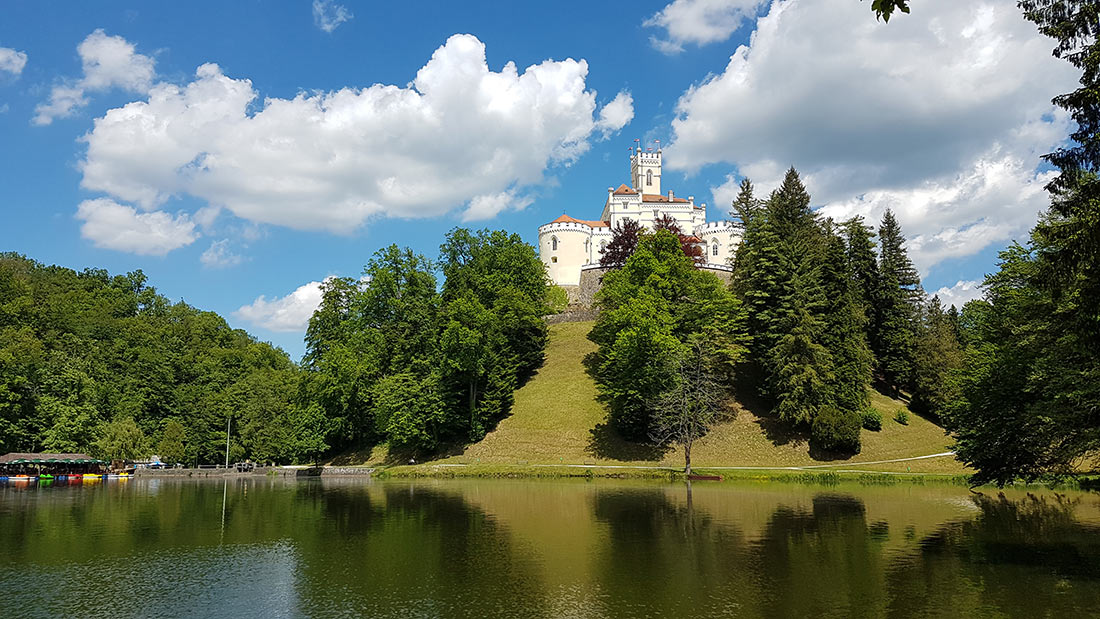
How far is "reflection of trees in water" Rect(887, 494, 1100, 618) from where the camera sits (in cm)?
1272

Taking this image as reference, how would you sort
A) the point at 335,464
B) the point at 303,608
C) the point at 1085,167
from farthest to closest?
the point at 335,464
the point at 1085,167
the point at 303,608

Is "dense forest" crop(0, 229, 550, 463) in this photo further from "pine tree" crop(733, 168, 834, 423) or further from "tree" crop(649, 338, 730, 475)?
"pine tree" crop(733, 168, 834, 423)

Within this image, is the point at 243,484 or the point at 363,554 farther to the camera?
the point at 243,484

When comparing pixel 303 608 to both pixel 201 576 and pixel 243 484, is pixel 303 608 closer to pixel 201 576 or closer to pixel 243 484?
pixel 201 576

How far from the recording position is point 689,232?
330ft

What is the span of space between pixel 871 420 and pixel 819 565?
115 ft

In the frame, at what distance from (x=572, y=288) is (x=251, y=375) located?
1687 inches

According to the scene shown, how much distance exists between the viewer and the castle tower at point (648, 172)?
110m

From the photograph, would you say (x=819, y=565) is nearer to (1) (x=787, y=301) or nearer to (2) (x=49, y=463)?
(1) (x=787, y=301)

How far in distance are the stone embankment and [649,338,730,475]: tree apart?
21.2m

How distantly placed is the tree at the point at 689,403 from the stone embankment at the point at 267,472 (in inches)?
833

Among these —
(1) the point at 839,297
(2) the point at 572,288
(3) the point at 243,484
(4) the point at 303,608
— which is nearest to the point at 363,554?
(4) the point at 303,608

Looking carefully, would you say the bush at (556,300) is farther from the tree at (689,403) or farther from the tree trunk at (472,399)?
the tree at (689,403)

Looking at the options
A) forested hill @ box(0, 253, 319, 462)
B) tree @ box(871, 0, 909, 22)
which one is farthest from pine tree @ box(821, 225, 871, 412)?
tree @ box(871, 0, 909, 22)
